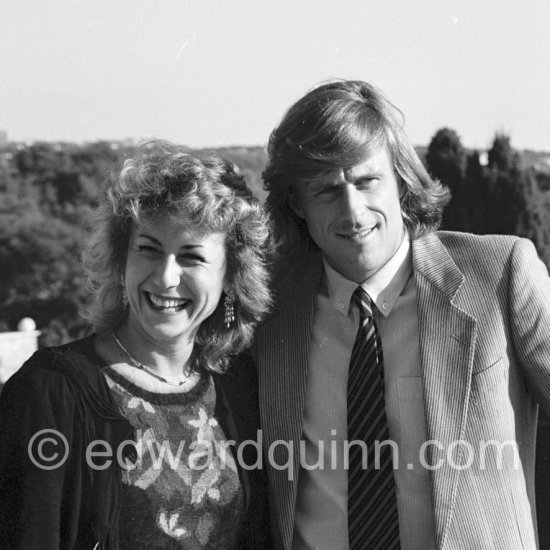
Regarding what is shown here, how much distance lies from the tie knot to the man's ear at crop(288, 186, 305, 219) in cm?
35

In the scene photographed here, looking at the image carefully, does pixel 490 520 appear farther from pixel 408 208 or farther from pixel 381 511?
pixel 408 208

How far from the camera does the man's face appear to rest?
290cm

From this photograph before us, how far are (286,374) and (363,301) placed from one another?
0.34 metres

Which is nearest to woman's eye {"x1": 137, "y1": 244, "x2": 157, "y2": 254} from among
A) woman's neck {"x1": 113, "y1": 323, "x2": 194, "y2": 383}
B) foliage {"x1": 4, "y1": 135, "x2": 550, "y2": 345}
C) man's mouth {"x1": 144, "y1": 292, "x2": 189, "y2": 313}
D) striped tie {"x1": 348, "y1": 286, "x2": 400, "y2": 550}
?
man's mouth {"x1": 144, "y1": 292, "x2": 189, "y2": 313}

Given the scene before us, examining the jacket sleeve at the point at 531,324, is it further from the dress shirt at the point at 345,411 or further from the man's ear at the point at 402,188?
the man's ear at the point at 402,188

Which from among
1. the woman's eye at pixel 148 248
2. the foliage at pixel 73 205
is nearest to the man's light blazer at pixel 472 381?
the woman's eye at pixel 148 248

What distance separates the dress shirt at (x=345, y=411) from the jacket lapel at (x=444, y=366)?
2.1 inches

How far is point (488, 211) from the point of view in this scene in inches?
687

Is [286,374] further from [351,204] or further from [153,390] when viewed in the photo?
[351,204]

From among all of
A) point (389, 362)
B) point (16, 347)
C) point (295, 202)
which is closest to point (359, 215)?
point (295, 202)

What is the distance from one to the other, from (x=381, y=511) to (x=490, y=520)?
31cm

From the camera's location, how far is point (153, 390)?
2.73 metres

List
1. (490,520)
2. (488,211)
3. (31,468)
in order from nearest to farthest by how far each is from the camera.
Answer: (31,468)
(490,520)
(488,211)

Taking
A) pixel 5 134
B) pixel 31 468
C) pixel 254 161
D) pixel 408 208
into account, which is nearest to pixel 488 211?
pixel 254 161
